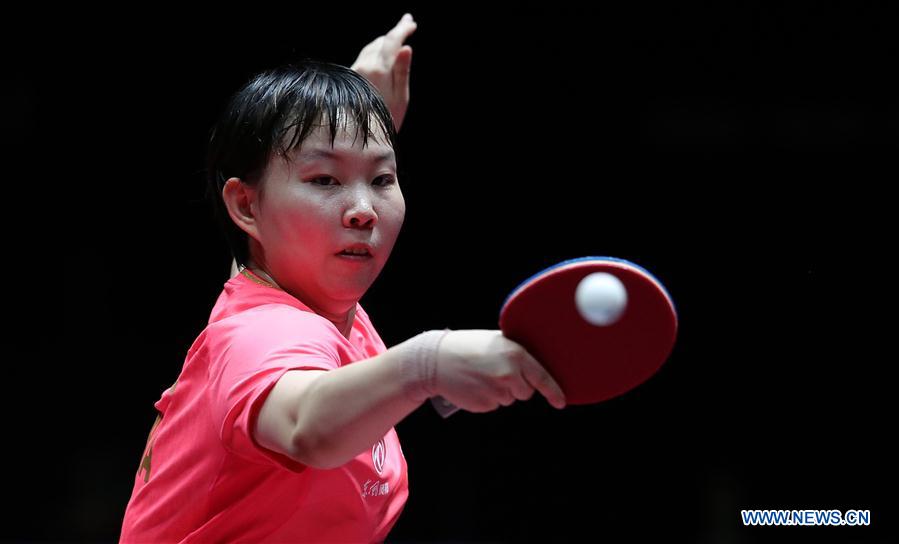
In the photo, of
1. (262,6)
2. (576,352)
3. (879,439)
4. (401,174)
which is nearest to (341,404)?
(576,352)

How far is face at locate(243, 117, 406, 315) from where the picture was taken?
4.14 ft

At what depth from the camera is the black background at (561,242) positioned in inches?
115

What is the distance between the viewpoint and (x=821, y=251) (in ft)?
9.81

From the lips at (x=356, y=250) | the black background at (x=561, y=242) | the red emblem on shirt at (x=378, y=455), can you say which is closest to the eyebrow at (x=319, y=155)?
the lips at (x=356, y=250)

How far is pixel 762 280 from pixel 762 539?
2.36 feet

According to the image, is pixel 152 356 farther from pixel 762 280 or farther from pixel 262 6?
pixel 762 280

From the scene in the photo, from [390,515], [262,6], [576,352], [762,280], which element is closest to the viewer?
[576,352]

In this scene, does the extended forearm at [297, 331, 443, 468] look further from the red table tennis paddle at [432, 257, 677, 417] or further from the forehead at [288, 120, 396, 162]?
the forehead at [288, 120, 396, 162]

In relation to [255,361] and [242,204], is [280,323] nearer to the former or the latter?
[255,361]

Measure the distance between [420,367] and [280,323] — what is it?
229 mm

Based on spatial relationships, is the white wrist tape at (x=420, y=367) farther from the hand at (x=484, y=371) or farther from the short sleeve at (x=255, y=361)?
the short sleeve at (x=255, y=361)

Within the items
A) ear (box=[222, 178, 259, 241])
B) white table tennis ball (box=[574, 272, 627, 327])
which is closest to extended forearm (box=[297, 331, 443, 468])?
white table tennis ball (box=[574, 272, 627, 327])

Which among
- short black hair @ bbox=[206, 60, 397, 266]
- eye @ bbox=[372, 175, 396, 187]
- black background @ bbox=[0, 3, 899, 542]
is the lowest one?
black background @ bbox=[0, 3, 899, 542]

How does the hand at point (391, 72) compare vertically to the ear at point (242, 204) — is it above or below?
above
